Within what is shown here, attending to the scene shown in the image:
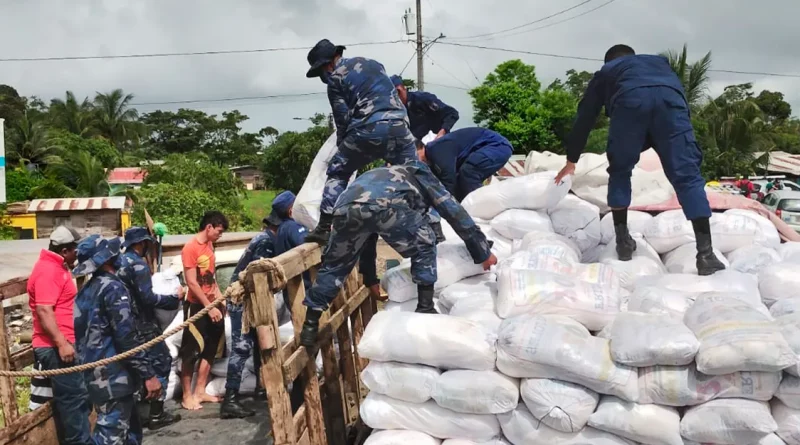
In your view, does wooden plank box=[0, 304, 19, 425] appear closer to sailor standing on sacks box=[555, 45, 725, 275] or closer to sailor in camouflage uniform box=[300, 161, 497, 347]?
sailor in camouflage uniform box=[300, 161, 497, 347]

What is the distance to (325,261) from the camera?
8.99ft

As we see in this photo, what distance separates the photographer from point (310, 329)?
2643 mm

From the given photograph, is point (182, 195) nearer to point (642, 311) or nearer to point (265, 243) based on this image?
point (265, 243)

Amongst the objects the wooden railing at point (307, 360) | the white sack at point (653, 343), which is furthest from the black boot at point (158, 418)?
the white sack at point (653, 343)

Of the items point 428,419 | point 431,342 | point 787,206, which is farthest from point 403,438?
point 787,206

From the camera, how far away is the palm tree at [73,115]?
1459 inches

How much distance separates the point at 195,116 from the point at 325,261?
173ft

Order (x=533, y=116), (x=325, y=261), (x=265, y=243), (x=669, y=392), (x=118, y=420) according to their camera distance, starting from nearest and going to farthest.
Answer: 1. (x=669, y=392)
2. (x=325, y=261)
3. (x=118, y=420)
4. (x=265, y=243)
5. (x=533, y=116)

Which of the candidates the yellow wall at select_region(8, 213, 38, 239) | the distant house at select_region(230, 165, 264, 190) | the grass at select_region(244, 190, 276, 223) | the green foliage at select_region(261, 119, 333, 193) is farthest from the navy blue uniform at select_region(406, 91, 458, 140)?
the distant house at select_region(230, 165, 264, 190)

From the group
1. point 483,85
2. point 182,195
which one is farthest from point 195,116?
point 182,195

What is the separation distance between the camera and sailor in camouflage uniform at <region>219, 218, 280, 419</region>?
4258 mm

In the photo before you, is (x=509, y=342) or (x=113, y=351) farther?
(x=113, y=351)

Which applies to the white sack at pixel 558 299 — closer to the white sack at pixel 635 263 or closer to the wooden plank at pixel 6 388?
the white sack at pixel 635 263

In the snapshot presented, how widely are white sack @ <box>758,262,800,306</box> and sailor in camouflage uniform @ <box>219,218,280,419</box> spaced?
2.82 meters
